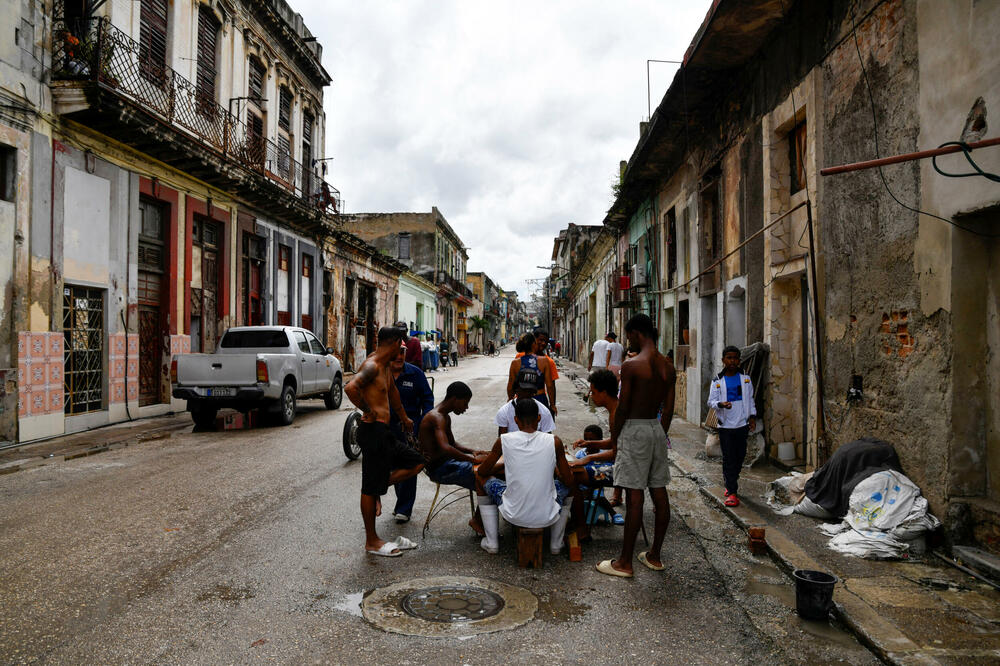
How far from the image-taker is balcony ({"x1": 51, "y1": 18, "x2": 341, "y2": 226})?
1105cm

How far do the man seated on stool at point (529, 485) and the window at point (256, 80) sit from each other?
1772cm

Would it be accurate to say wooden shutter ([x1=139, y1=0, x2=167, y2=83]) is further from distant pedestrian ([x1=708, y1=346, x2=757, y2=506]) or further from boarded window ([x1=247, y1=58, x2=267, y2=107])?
distant pedestrian ([x1=708, y1=346, x2=757, y2=506])

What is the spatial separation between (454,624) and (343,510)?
8.80ft

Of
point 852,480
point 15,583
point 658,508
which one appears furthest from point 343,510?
point 852,480

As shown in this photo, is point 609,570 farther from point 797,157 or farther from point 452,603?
point 797,157

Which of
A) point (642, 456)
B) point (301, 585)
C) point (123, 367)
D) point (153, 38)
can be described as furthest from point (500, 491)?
point (153, 38)

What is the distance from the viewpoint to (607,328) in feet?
87.6

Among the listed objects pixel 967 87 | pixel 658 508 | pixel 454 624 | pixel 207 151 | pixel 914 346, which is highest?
pixel 207 151

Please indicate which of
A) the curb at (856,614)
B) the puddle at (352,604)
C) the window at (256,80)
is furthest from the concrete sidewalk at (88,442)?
the window at (256,80)

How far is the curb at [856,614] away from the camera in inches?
129

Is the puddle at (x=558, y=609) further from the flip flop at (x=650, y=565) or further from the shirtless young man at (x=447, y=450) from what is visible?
the shirtless young man at (x=447, y=450)

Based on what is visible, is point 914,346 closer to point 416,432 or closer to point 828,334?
point 828,334

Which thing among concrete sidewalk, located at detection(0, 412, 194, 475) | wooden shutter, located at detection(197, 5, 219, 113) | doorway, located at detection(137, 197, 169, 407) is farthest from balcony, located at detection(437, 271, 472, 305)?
concrete sidewalk, located at detection(0, 412, 194, 475)

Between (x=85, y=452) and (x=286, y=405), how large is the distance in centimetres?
354
